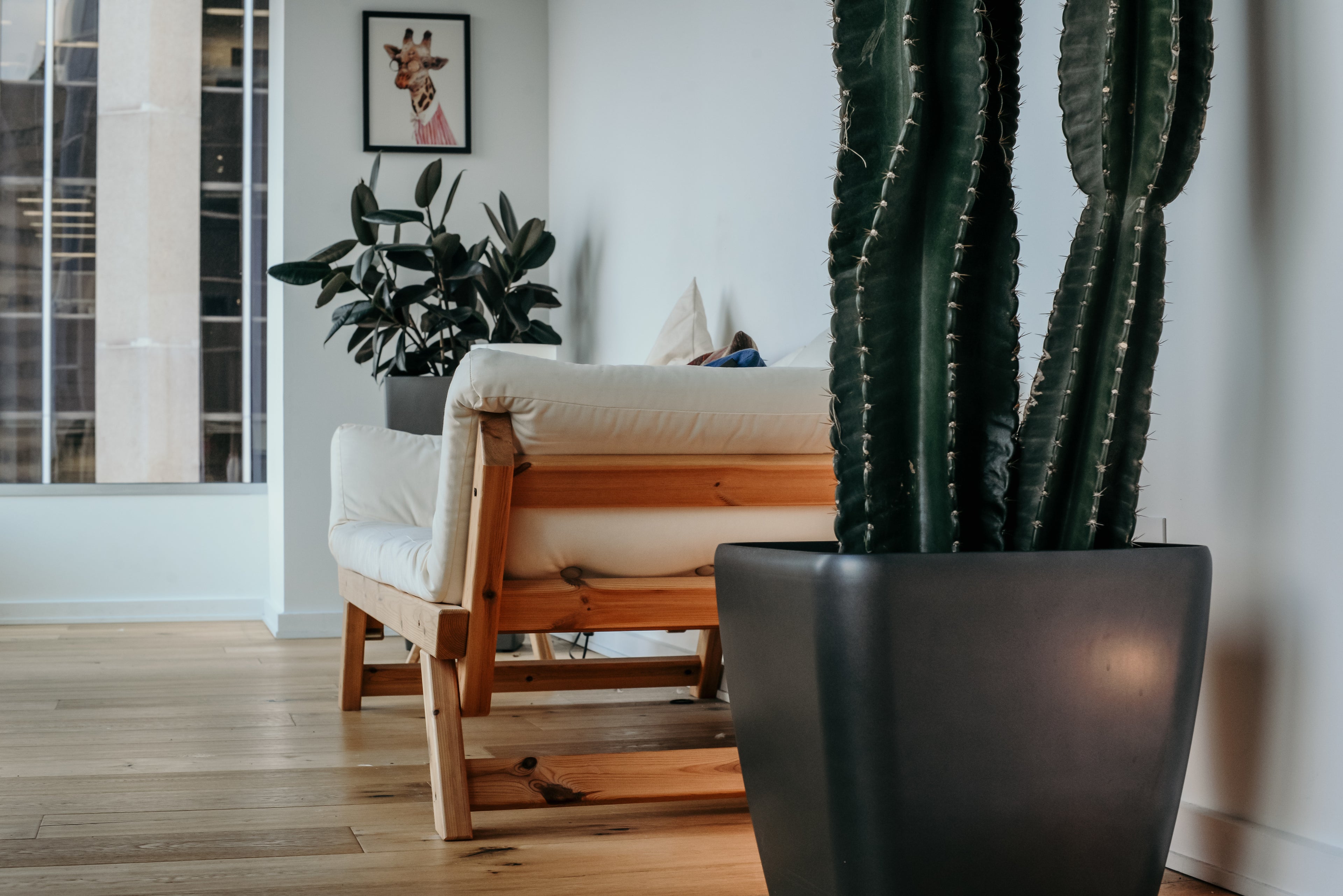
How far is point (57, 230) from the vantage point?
446 cm

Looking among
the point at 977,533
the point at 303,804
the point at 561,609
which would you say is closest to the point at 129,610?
the point at 303,804

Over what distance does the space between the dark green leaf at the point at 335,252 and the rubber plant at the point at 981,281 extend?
2.61 m

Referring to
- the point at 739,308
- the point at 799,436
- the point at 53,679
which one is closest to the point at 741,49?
the point at 739,308

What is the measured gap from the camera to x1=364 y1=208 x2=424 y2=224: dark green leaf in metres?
3.36

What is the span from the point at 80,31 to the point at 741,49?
9.71 ft

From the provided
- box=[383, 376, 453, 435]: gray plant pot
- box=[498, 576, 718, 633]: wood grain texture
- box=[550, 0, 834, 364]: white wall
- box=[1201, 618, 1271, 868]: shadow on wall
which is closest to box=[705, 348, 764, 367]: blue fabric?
box=[498, 576, 718, 633]: wood grain texture

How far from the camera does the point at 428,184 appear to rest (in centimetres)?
359

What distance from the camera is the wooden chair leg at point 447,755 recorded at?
157 centimetres

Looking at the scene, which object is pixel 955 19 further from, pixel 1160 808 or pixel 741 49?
pixel 741 49

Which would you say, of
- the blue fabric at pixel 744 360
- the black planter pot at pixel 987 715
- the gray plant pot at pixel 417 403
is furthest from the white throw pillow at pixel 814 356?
the gray plant pot at pixel 417 403

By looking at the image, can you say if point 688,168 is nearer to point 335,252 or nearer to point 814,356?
point 335,252

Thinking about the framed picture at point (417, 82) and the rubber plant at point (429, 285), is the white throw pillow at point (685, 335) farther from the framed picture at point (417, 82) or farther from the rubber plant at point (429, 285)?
the framed picture at point (417, 82)

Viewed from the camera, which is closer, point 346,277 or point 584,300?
point 346,277

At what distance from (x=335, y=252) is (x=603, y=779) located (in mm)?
2323
